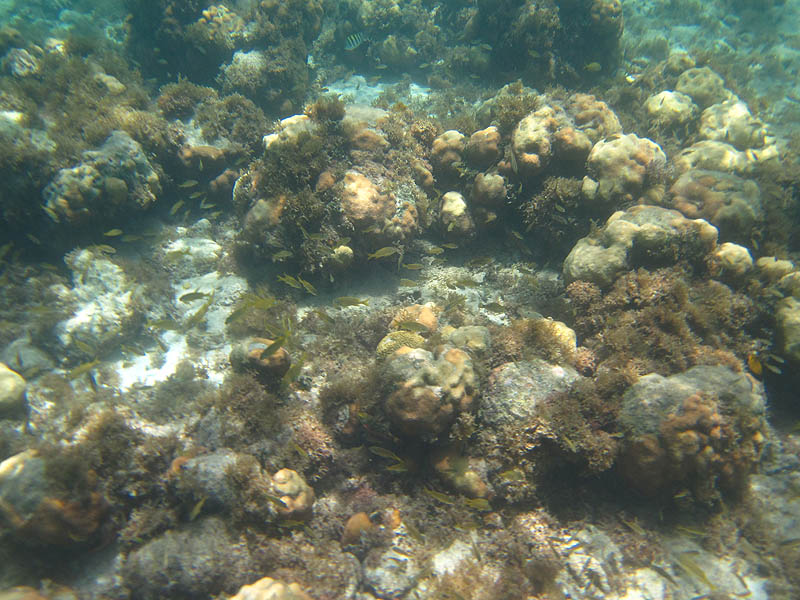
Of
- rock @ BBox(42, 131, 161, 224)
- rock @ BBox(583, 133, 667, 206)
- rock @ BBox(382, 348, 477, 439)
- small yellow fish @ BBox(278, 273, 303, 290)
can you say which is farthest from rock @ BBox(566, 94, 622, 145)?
rock @ BBox(42, 131, 161, 224)

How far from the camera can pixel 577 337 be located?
21.1 feet

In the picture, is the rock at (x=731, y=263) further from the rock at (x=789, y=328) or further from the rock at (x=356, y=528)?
the rock at (x=356, y=528)

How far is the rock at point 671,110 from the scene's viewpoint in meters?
10.5

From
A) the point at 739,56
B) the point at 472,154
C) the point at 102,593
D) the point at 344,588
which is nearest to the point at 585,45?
the point at 472,154

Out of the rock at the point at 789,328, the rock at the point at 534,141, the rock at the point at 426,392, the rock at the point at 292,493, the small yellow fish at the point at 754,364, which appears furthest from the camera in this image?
the rock at the point at 534,141

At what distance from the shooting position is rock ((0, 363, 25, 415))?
6.31m

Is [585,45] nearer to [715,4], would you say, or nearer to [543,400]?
[543,400]

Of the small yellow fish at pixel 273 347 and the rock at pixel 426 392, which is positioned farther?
the small yellow fish at pixel 273 347

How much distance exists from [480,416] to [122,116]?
11.2 m

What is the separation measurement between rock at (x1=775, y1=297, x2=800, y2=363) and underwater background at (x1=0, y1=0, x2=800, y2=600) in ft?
0.11

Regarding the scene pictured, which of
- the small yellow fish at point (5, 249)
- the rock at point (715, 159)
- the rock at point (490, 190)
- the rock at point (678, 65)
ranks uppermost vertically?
the rock at point (678, 65)

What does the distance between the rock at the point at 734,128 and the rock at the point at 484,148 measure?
260 inches

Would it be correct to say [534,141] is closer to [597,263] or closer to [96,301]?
[597,263]

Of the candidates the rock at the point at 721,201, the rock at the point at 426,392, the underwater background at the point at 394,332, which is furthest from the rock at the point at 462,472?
the rock at the point at 721,201
